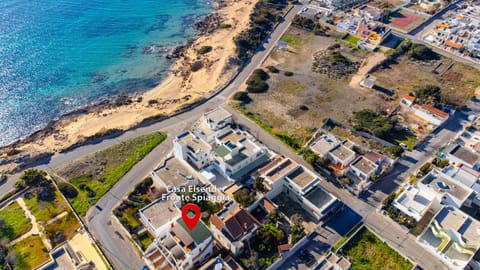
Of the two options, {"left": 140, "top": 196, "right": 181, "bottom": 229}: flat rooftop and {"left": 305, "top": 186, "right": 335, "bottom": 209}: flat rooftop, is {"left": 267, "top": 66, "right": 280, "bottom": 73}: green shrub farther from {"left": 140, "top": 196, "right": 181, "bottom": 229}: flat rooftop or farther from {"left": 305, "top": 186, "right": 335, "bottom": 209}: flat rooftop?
{"left": 140, "top": 196, "right": 181, "bottom": 229}: flat rooftop

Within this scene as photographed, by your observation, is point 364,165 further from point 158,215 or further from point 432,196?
point 158,215

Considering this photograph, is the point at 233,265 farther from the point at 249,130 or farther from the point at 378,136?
the point at 378,136

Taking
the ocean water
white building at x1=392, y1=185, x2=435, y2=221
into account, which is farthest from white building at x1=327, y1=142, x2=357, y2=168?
the ocean water

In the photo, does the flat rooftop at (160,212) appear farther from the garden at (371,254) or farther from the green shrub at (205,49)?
the green shrub at (205,49)

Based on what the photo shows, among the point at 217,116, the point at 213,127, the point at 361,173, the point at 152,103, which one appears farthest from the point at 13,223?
the point at 361,173

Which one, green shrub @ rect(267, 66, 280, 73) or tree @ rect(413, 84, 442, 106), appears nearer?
tree @ rect(413, 84, 442, 106)

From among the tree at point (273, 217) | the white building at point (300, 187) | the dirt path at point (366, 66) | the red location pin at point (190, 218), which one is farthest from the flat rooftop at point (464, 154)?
the red location pin at point (190, 218)
